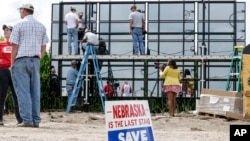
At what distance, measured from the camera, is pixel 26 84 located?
10914 millimetres

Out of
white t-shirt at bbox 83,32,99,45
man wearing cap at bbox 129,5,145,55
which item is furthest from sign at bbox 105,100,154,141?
man wearing cap at bbox 129,5,145,55

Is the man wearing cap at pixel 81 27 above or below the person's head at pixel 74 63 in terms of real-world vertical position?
above

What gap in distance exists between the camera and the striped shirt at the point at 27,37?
10836 mm

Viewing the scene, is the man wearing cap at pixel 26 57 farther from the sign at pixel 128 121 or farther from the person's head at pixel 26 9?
the sign at pixel 128 121

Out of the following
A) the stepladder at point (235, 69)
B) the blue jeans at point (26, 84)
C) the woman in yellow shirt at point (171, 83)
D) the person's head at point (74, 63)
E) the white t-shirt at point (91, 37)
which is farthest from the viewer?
the person's head at point (74, 63)

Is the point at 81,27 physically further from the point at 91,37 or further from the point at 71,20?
the point at 91,37

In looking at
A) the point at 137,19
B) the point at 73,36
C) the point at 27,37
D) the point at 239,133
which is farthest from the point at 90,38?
the point at 239,133

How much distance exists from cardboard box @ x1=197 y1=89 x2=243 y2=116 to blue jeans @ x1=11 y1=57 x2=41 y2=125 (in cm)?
708

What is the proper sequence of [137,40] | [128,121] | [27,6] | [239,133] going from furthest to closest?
[137,40] < [27,6] < [239,133] < [128,121]

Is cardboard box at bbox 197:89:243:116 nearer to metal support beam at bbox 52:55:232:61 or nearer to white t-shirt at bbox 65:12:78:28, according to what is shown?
metal support beam at bbox 52:55:232:61

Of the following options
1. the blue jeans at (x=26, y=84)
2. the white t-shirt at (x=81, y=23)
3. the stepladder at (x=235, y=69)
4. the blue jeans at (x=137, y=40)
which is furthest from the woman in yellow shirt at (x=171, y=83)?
the blue jeans at (x=26, y=84)

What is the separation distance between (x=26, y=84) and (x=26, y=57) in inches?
15.8

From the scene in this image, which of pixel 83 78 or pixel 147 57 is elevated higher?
pixel 147 57

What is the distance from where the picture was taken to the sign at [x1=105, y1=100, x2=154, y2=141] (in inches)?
217
